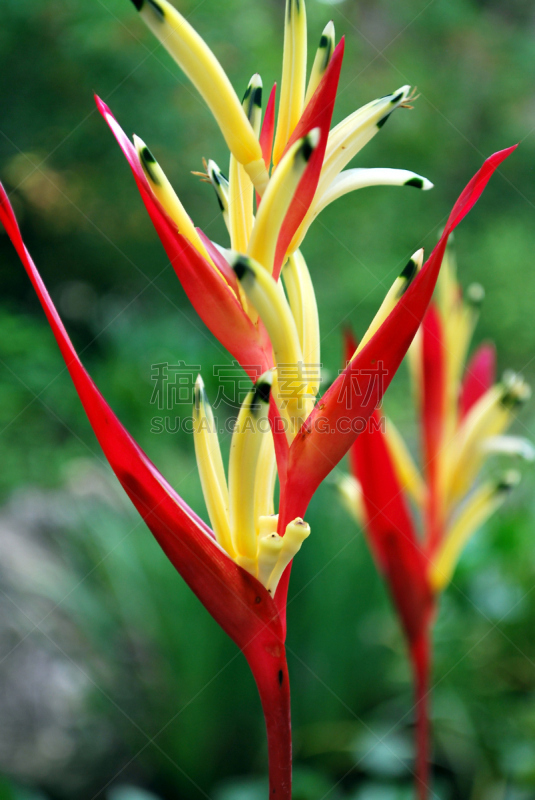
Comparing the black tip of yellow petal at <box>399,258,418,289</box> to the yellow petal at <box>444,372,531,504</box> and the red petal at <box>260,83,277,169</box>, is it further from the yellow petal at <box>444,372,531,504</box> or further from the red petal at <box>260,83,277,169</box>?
the yellow petal at <box>444,372,531,504</box>

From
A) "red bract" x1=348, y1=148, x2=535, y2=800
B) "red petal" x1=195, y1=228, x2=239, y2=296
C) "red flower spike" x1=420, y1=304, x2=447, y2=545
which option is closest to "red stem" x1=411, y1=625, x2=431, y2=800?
"red bract" x1=348, y1=148, x2=535, y2=800

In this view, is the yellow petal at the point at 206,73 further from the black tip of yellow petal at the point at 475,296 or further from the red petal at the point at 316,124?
the black tip of yellow petal at the point at 475,296

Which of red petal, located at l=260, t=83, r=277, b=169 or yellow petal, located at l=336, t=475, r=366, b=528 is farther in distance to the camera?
yellow petal, located at l=336, t=475, r=366, b=528

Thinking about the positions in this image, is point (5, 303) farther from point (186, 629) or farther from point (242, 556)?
point (242, 556)

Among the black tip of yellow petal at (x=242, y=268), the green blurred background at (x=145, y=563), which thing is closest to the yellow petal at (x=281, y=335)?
the black tip of yellow petal at (x=242, y=268)

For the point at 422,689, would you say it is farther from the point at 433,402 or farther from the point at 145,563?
the point at 145,563

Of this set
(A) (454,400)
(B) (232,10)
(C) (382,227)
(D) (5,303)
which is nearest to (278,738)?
(A) (454,400)
